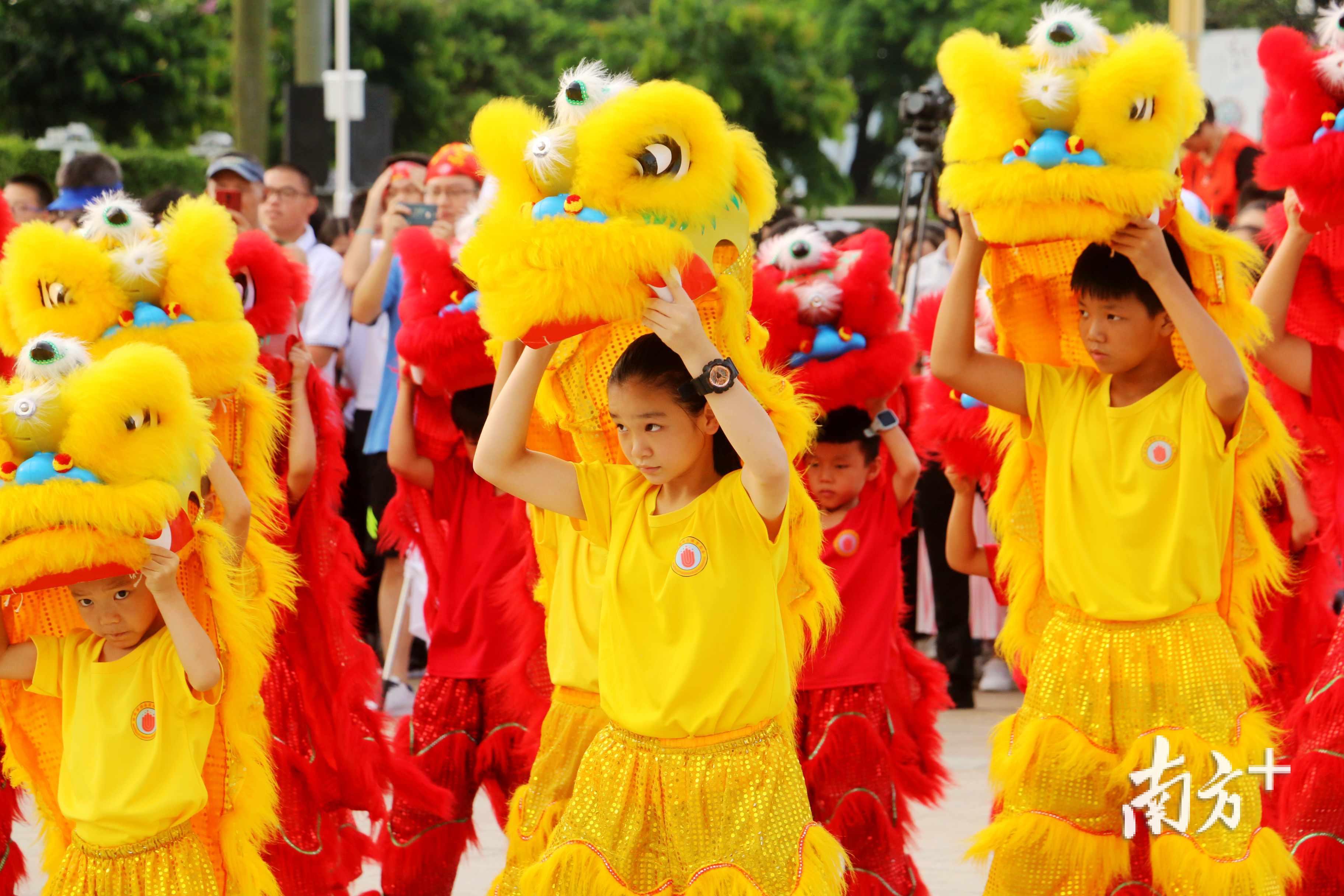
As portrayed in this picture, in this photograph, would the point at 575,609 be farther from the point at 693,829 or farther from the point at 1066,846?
the point at 1066,846

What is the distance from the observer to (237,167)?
6.80 m

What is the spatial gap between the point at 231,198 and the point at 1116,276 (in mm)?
4161

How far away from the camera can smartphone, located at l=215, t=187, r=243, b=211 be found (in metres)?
6.73

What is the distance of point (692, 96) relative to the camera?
2992mm

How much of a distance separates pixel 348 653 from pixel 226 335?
105 cm

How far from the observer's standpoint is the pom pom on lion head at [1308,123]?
3756 millimetres

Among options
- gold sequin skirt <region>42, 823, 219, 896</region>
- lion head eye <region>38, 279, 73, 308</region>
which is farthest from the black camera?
gold sequin skirt <region>42, 823, 219, 896</region>

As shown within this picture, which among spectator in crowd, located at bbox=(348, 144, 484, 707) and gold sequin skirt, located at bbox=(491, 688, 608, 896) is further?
spectator in crowd, located at bbox=(348, 144, 484, 707)

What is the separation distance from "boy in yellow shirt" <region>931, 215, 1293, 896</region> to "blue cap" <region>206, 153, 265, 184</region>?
3892 millimetres

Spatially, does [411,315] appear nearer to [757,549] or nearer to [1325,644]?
[757,549]

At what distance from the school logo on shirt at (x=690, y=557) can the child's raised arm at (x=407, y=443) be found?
1.72 m

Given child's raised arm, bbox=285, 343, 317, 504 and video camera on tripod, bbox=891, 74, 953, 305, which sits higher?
video camera on tripod, bbox=891, 74, 953, 305

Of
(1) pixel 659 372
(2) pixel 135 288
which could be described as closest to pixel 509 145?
(1) pixel 659 372

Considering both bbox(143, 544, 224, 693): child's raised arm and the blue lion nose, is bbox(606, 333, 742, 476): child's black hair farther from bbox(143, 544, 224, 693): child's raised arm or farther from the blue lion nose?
bbox(143, 544, 224, 693): child's raised arm
